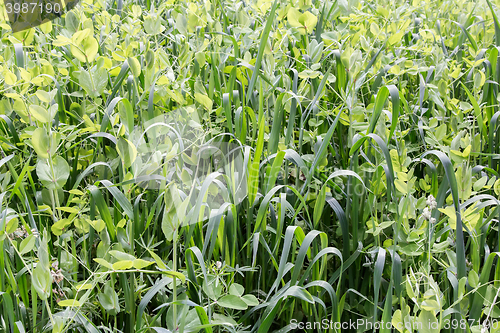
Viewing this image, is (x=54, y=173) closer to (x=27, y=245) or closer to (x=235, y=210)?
(x=27, y=245)

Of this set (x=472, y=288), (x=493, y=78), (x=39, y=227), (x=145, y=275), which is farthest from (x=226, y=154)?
(x=493, y=78)

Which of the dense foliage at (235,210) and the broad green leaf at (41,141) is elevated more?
the broad green leaf at (41,141)

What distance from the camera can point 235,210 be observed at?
3.29ft

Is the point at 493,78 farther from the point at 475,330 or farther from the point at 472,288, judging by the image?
the point at 475,330

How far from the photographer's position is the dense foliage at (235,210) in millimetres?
887

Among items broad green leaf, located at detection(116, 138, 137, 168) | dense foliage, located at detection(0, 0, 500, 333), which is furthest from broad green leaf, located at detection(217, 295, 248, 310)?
broad green leaf, located at detection(116, 138, 137, 168)

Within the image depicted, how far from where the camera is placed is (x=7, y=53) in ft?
4.48

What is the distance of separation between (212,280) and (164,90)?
671 millimetres

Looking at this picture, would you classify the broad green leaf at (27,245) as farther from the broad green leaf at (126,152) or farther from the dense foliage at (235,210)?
the broad green leaf at (126,152)

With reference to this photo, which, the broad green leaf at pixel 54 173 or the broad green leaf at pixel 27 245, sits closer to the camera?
the broad green leaf at pixel 27 245

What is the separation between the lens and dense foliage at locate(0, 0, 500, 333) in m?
0.89

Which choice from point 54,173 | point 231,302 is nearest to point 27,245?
point 54,173

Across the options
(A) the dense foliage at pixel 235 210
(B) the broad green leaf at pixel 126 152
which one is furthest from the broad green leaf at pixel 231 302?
(B) the broad green leaf at pixel 126 152

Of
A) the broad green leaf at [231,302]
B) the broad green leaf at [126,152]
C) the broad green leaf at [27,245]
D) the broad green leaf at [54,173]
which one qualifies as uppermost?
the broad green leaf at [126,152]
